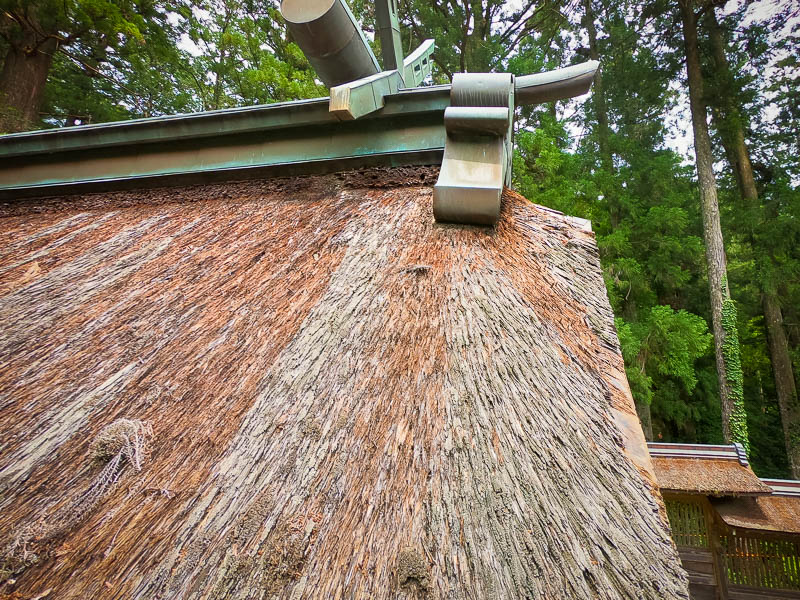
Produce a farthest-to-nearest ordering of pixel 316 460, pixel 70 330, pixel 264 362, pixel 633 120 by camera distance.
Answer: pixel 633 120 < pixel 70 330 < pixel 264 362 < pixel 316 460

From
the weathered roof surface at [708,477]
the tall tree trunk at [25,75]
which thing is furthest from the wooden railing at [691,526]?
the tall tree trunk at [25,75]

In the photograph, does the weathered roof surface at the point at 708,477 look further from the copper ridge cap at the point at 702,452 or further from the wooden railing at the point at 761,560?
the wooden railing at the point at 761,560

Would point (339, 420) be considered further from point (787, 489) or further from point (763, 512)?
point (787, 489)

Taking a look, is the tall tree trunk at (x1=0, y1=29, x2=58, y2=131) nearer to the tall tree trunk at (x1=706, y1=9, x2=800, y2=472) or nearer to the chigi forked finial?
the chigi forked finial

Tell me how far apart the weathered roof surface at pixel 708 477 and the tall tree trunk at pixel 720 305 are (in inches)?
91.0

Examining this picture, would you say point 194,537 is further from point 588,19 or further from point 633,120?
point 588,19

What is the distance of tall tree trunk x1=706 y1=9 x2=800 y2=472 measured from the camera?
22.6 feet

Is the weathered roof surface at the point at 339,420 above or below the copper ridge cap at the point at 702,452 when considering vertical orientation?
above

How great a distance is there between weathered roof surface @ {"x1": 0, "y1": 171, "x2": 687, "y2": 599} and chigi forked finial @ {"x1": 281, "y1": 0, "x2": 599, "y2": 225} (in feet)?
0.30

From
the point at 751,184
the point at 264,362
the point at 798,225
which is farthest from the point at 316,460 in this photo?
the point at 751,184

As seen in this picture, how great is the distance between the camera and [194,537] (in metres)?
0.52

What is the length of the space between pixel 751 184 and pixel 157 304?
1056 cm

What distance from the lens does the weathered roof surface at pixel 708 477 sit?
379cm

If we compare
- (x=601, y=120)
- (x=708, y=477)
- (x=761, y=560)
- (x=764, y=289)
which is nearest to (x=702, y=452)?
(x=708, y=477)
